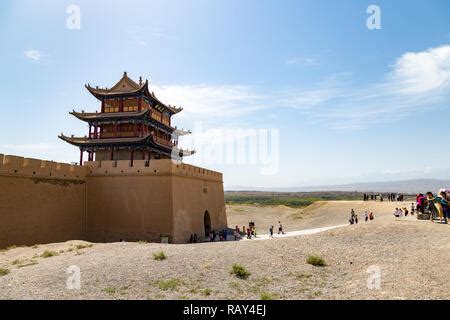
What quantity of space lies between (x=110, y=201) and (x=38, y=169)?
5190 mm

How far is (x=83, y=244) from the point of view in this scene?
17.1m

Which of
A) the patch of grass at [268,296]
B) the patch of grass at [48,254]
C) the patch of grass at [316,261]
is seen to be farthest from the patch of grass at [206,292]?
the patch of grass at [48,254]

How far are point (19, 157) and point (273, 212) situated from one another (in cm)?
4101

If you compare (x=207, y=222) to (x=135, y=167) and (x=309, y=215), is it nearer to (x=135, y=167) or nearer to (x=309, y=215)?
(x=135, y=167)

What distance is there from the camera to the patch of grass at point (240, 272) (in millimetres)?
11197

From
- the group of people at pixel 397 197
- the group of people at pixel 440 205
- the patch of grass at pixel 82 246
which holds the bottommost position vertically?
the patch of grass at pixel 82 246

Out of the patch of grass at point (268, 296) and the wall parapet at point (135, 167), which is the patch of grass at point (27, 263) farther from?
the wall parapet at point (135, 167)

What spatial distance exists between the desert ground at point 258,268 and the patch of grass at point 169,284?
0.04 m

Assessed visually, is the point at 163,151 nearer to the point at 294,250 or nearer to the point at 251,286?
the point at 294,250

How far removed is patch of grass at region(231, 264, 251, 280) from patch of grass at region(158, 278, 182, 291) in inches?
75.7

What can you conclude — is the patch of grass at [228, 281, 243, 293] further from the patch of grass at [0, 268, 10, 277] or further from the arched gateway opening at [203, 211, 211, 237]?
the arched gateway opening at [203, 211, 211, 237]

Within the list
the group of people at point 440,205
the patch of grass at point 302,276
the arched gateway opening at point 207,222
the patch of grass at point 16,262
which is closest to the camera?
the patch of grass at point 302,276

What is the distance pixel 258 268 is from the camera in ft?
39.3

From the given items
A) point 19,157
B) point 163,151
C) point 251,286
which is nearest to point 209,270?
point 251,286
